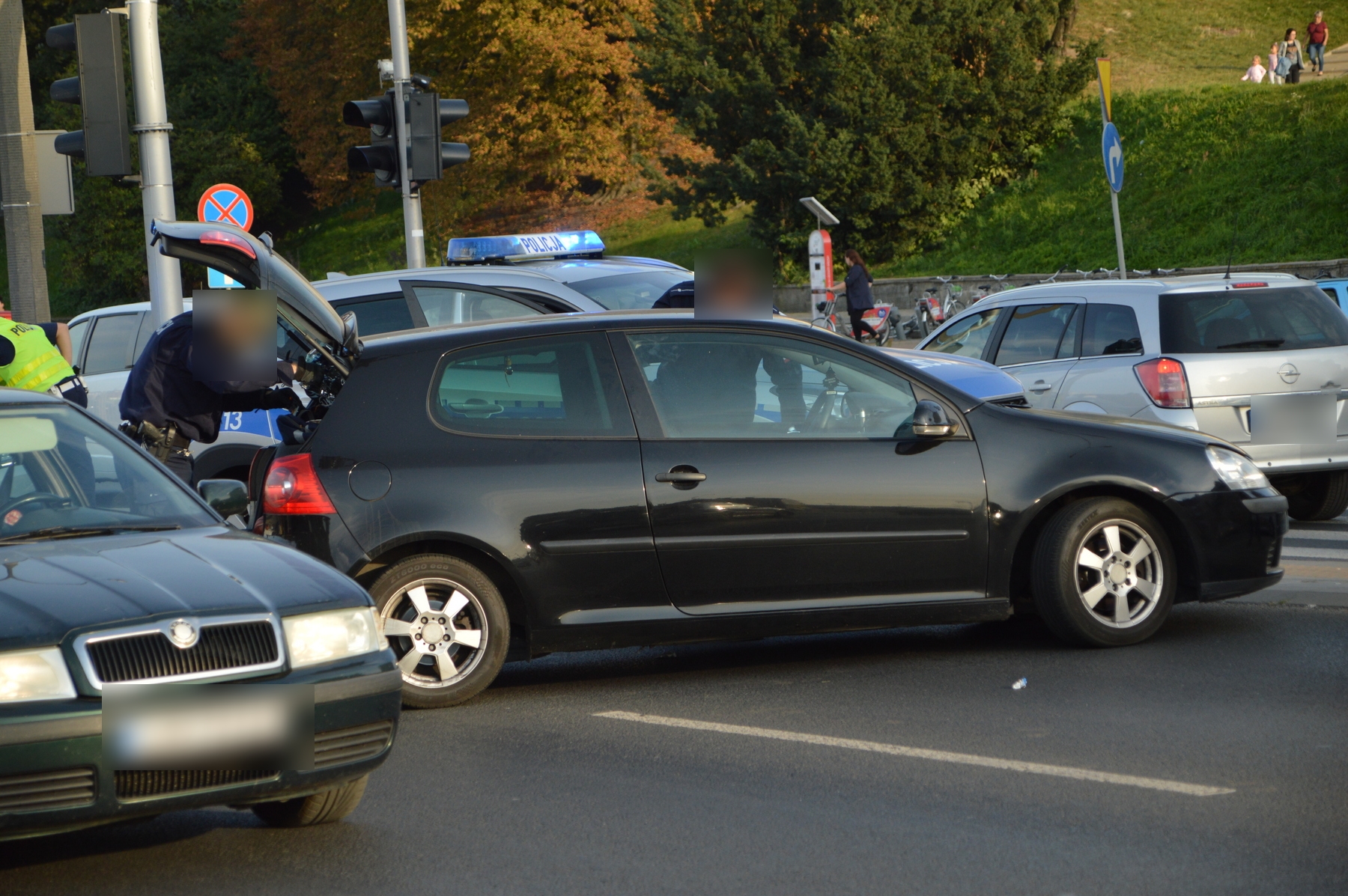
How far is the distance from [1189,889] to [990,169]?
32.7 m

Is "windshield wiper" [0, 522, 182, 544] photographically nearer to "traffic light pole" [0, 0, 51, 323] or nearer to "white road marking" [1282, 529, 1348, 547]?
"white road marking" [1282, 529, 1348, 547]

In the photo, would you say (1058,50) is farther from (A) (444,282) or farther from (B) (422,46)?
(A) (444,282)

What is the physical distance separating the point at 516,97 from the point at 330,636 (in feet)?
119

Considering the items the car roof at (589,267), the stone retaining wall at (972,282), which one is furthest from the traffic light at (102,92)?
the stone retaining wall at (972,282)

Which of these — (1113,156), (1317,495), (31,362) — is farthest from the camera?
(1113,156)

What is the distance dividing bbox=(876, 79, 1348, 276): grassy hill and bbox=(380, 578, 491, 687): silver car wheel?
23.6 meters

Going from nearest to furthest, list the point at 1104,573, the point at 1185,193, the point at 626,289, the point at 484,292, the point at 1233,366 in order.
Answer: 1. the point at 1104,573
2. the point at 1233,366
3. the point at 484,292
4. the point at 626,289
5. the point at 1185,193

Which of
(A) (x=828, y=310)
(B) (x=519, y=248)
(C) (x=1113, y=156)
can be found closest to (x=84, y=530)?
(B) (x=519, y=248)

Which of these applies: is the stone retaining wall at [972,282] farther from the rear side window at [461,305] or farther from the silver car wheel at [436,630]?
the silver car wheel at [436,630]

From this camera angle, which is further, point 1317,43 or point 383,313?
point 1317,43

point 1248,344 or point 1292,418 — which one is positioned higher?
point 1248,344

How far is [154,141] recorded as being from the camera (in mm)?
11836

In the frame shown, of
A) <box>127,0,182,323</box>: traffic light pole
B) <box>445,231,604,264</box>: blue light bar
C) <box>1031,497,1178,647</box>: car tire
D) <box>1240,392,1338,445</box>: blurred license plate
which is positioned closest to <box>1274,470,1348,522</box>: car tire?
<box>1240,392,1338,445</box>: blurred license plate

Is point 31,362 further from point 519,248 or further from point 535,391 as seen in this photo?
point 535,391
